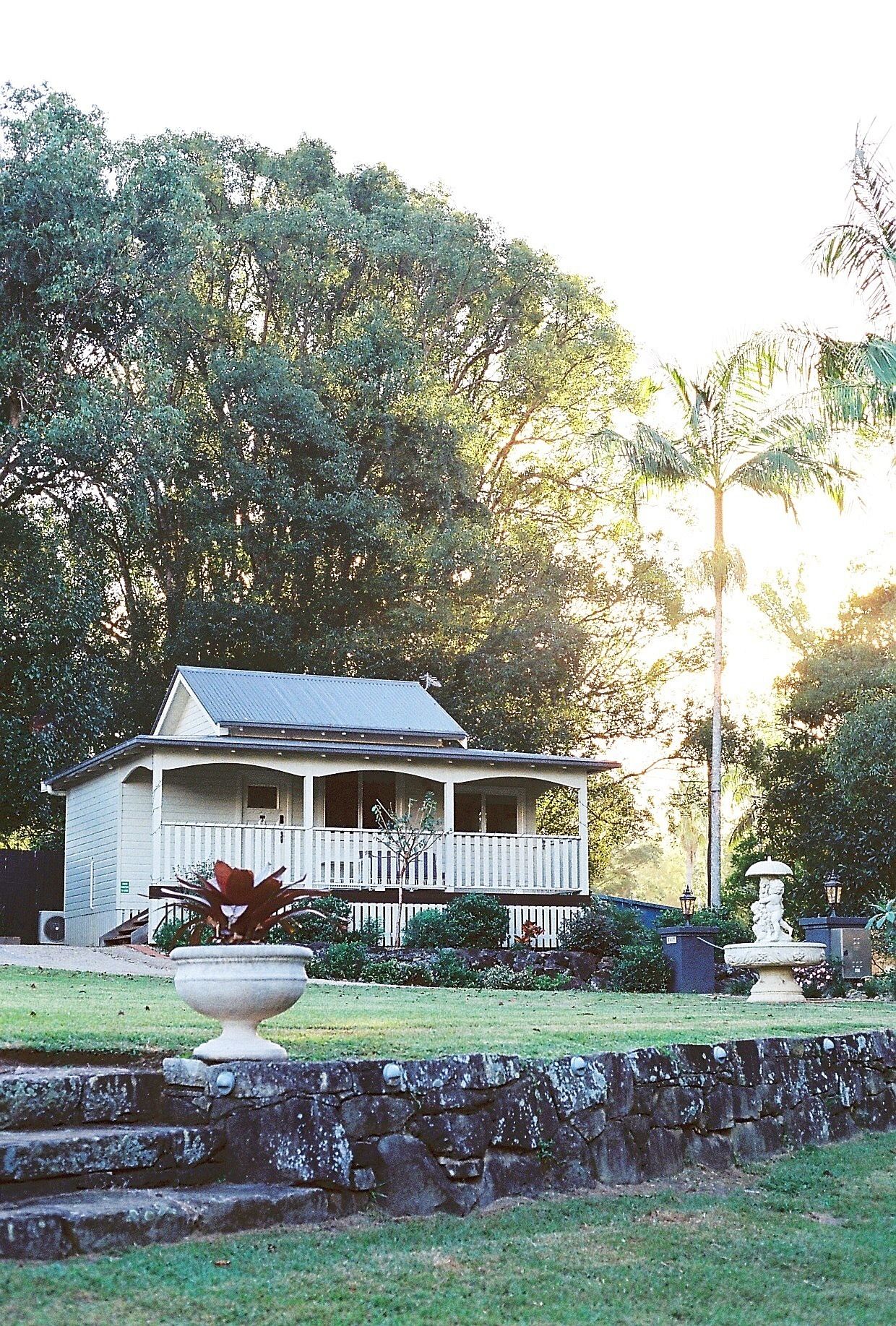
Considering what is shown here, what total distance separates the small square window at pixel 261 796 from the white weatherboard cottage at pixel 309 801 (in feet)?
0.08

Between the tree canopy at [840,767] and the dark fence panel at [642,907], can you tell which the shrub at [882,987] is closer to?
the dark fence panel at [642,907]

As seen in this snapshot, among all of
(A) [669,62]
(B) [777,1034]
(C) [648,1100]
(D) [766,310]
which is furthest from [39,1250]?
(D) [766,310]

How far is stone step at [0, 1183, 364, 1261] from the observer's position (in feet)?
16.1

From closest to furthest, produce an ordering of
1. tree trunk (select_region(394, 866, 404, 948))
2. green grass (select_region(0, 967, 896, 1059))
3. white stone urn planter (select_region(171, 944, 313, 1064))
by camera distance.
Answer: white stone urn planter (select_region(171, 944, 313, 1064)) → green grass (select_region(0, 967, 896, 1059)) → tree trunk (select_region(394, 866, 404, 948))

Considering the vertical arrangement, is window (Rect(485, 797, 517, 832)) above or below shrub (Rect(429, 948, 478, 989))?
above

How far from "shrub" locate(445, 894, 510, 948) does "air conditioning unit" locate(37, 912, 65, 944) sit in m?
7.94

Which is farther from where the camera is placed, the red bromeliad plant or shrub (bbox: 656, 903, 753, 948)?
shrub (bbox: 656, 903, 753, 948)

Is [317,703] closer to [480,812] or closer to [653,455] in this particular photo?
[480,812]

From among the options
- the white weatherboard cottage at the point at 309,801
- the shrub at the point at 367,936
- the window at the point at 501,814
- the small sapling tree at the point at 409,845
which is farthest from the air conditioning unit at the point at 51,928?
the window at the point at 501,814

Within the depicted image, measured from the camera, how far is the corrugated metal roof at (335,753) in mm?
21328

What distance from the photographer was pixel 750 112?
1728 cm

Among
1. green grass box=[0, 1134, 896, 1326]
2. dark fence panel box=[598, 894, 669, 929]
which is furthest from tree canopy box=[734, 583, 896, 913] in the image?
green grass box=[0, 1134, 896, 1326]

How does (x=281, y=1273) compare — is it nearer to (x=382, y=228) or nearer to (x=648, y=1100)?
(x=648, y=1100)

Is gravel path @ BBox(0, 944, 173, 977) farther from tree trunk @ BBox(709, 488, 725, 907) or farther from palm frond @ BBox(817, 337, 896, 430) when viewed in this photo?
tree trunk @ BBox(709, 488, 725, 907)
